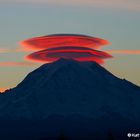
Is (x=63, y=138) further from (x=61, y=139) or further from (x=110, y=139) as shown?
(x=110, y=139)

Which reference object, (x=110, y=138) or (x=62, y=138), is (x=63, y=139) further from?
(x=110, y=138)

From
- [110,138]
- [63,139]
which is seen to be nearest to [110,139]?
[110,138]

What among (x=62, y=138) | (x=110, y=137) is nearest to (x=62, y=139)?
(x=62, y=138)

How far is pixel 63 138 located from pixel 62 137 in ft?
1.56

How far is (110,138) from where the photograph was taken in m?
118

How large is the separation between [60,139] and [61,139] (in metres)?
1.03

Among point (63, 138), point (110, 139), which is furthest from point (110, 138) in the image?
point (63, 138)

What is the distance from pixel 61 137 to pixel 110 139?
928 centimetres

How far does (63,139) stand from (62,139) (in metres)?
0.48

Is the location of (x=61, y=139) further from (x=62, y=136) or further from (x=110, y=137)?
(x=110, y=137)

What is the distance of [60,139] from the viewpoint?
11925 cm

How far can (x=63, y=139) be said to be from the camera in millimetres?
117188

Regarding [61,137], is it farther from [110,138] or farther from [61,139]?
[110,138]

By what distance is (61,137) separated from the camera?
117312 millimetres
